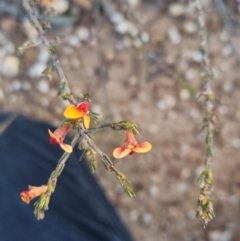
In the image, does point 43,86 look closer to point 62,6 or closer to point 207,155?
point 62,6

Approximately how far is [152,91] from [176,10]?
25 centimetres

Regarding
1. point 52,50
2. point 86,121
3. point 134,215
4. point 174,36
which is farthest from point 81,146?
point 174,36

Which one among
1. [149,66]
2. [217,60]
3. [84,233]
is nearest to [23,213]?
[84,233]

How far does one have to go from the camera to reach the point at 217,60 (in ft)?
5.34

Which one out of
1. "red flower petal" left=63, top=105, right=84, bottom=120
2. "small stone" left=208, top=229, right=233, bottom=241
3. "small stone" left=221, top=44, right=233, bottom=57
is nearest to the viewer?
"red flower petal" left=63, top=105, right=84, bottom=120

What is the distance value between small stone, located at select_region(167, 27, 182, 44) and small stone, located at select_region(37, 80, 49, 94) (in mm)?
384

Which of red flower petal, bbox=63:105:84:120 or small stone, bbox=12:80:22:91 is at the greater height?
small stone, bbox=12:80:22:91

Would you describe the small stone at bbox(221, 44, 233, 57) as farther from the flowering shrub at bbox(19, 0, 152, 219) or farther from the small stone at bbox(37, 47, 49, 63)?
the flowering shrub at bbox(19, 0, 152, 219)

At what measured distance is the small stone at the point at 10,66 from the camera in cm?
162

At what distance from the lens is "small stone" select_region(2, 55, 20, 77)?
5.31 ft

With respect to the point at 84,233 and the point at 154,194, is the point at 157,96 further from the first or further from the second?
the point at 84,233

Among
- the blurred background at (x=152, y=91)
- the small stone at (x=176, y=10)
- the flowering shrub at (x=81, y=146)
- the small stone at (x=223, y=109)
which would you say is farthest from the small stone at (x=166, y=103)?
the flowering shrub at (x=81, y=146)

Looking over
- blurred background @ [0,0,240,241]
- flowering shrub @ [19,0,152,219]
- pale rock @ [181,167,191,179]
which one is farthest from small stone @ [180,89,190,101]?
flowering shrub @ [19,0,152,219]

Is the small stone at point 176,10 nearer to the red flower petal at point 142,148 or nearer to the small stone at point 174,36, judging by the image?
the small stone at point 174,36
